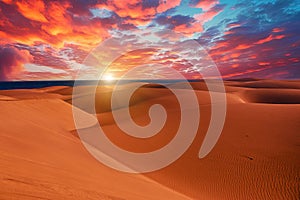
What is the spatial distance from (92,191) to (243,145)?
840 centimetres

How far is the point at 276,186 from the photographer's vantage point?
22.1 ft

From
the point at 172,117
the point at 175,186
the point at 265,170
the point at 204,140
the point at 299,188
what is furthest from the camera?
the point at 172,117

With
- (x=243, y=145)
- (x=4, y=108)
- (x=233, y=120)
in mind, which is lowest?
(x=243, y=145)

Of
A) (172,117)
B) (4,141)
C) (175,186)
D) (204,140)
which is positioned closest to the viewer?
(4,141)

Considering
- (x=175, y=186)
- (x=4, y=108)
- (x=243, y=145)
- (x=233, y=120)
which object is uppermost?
(x=4, y=108)

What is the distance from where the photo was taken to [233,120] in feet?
46.8

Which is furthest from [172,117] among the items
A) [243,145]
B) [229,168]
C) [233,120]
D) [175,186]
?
[175,186]

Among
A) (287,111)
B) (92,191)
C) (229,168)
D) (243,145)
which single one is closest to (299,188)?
(229,168)

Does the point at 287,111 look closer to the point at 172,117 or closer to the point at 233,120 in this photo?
the point at 233,120

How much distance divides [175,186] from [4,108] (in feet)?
27.9

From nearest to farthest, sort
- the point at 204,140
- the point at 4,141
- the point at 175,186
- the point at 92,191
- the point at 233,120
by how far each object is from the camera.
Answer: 1. the point at 92,191
2. the point at 4,141
3. the point at 175,186
4. the point at 204,140
5. the point at 233,120

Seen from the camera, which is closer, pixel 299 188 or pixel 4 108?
pixel 299 188

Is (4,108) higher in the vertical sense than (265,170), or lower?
higher

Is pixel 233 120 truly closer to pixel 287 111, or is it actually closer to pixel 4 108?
pixel 287 111
